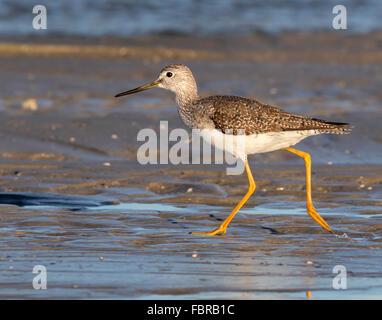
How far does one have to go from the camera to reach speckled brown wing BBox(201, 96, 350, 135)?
7.55m

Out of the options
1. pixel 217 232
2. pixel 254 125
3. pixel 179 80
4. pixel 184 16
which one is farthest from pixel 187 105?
pixel 184 16

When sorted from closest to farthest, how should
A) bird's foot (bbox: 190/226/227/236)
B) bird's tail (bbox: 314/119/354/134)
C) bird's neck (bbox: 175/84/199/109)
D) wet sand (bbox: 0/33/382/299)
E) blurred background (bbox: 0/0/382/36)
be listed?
wet sand (bbox: 0/33/382/299) < bird's foot (bbox: 190/226/227/236) < bird's tail (bbox: 314/119/354/134) < bird's neck (bbox: 175/84/199/109) < blurred background (bbox: 0/0/382/36)

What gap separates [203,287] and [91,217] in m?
2.14

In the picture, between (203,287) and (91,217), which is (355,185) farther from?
(203,287)

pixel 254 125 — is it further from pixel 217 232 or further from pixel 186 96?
pixel 217 232

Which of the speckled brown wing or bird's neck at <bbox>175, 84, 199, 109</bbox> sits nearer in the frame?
the speckled brown wing

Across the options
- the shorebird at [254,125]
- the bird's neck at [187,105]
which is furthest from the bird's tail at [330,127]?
the bird's neck at [187,105]

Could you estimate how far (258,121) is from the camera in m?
7.63

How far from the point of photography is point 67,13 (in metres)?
21.2

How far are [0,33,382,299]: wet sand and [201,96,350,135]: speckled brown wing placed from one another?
0.85 m

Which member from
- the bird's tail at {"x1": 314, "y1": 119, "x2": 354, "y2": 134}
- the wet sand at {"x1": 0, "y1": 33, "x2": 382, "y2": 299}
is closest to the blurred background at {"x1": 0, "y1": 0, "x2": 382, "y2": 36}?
the wet sand at {"x1": 0, "y1": 33, "x2": 382, "y2": 299}

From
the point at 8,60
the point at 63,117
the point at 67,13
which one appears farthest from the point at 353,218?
the point at 67,13

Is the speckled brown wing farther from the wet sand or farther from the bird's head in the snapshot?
the wet sand

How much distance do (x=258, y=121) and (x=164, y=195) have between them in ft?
4.71
